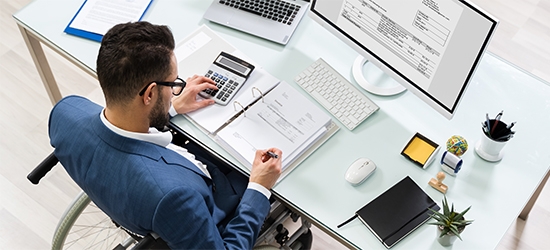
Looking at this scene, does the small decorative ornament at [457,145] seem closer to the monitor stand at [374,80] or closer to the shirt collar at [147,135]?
the monitor stand at [374,80]

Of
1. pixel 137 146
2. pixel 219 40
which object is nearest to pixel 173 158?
pixel 137 146

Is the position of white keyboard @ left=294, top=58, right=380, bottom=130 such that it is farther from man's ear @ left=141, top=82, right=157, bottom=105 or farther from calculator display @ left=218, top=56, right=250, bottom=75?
man's ear @ left=141, top=82, right=157, bottom=105

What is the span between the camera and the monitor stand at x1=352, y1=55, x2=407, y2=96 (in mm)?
1988

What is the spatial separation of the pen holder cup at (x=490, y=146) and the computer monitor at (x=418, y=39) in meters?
0.12

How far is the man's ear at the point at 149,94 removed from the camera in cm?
161

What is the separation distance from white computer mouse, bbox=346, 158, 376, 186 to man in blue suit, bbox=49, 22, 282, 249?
0.70 feet

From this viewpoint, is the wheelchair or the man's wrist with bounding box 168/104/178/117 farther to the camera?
the man's wrist with bounding box 168/104/178/117

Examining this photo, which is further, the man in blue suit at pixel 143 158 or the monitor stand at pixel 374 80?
the monitor stand at pixel 374 80

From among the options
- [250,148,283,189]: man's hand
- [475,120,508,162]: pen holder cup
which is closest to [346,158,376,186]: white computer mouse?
[250,148,283,189]: man's hand

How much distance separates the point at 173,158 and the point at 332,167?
1.54 ft

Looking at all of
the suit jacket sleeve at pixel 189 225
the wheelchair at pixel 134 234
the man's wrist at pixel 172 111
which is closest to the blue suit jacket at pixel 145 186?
the suit jacket sleeve at pixel 189 225

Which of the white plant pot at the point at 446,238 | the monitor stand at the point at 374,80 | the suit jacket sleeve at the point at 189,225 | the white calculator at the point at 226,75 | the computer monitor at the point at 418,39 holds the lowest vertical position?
the suit jacket sleeve at the point at 189,225

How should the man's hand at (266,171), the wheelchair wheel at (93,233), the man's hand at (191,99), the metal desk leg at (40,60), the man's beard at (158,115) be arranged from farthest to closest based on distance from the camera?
1. the wheelchair wheel at (93,233)
2. the metal desk leg at (40,60)
3. the man's hand at (191,99)
4. the man's hand at (266,171)
5. the man's beard at (158,115)

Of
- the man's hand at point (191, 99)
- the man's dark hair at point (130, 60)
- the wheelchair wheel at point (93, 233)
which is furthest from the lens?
the wheelchair wheel at point (93, 233)
